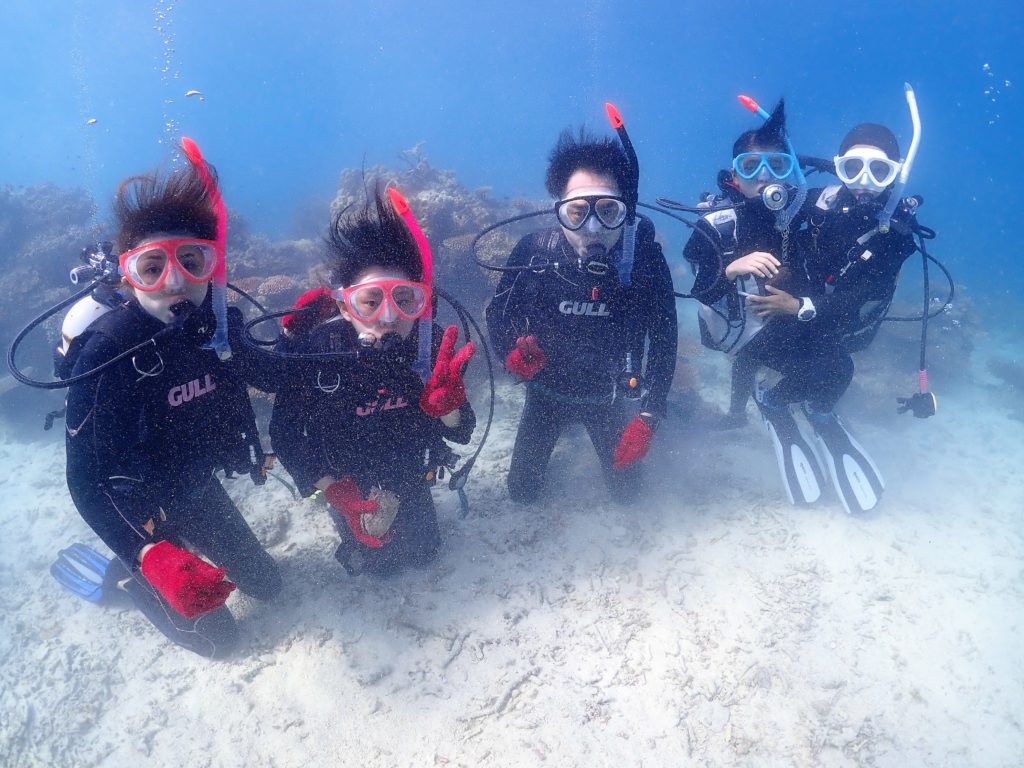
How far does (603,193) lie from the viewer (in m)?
3.72

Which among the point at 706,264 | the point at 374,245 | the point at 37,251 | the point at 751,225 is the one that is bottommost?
the point at 37,251

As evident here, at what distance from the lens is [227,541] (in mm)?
4258

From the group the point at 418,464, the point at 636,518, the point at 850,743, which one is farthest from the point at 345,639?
the point at 850,743

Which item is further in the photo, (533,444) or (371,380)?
(533,444)

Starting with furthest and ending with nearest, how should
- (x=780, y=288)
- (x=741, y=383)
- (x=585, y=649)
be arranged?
(x=741, y=383) → (x=780, y=288) → (x=585, y=649)

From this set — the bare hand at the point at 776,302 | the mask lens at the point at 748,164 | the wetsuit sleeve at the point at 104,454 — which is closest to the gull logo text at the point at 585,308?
the bare hand at the point at 776,302

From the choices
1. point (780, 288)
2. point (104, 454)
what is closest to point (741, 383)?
point (780, 288)

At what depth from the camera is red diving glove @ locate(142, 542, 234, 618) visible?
2713mm

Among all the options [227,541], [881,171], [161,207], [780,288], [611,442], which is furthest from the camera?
[611,442]

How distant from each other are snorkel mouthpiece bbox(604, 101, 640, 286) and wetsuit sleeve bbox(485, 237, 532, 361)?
86 centimetres

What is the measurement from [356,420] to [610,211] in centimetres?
254

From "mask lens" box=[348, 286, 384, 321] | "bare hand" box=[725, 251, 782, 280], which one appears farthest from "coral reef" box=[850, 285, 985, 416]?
"mask lens" box=[348, 286, 384, 321]

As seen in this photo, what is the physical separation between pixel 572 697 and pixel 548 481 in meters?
2.42

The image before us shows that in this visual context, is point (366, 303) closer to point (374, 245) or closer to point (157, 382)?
point (374, 245)
